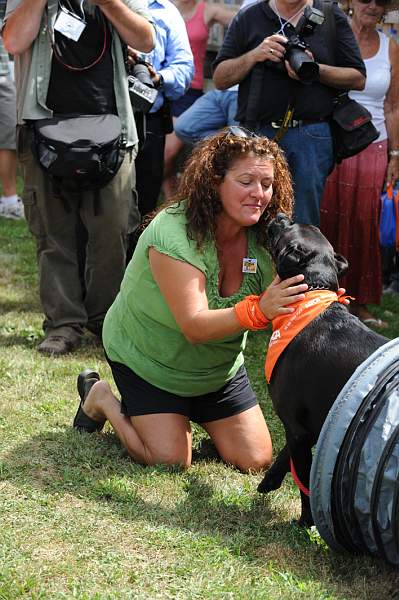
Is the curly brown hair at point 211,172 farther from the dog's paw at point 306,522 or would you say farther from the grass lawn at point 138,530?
the dog's paw at point 306,522

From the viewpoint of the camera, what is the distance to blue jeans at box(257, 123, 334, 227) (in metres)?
5.09

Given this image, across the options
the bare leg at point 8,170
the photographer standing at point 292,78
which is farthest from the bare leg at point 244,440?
the bare leg at point 8,170

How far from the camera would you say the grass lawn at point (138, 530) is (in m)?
2.75

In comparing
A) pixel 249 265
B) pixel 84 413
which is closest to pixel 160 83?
pixel 249 265

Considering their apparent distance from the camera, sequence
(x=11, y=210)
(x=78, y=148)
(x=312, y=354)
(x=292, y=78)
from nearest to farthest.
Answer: (x=312, y=354), (x=78, y=148), (x=292, y=78), (x=11, y=210)

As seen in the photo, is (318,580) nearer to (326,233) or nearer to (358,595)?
(358,595)

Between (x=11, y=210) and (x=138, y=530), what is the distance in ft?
18.6

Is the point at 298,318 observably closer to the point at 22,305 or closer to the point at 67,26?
the point at 67,26

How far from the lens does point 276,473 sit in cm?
338

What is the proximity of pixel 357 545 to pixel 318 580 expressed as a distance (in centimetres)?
17

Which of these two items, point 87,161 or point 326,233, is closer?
point 87,161

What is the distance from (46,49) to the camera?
461 centimetres

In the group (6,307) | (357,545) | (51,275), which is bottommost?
(6,307)

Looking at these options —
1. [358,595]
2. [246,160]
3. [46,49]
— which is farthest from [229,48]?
[358,595]
